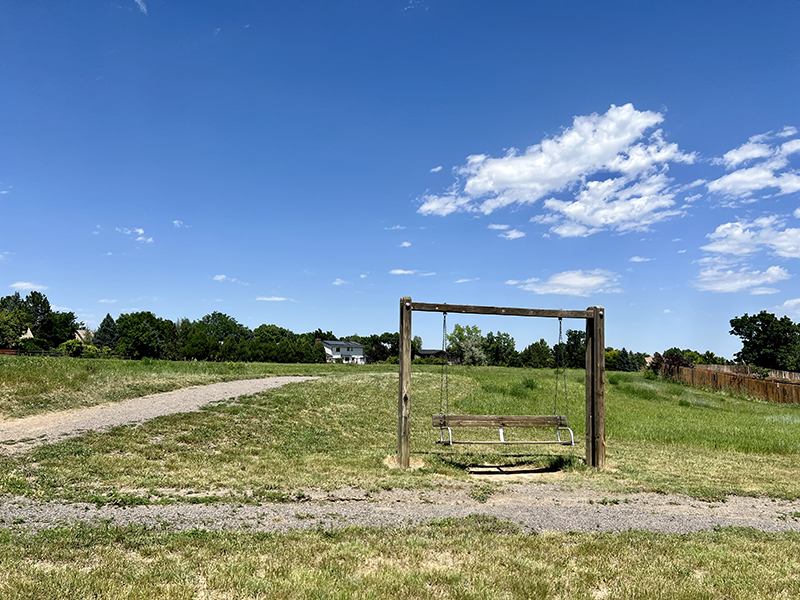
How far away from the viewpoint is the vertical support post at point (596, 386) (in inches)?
408

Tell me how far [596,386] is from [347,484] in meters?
5.62

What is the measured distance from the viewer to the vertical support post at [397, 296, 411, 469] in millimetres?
9680

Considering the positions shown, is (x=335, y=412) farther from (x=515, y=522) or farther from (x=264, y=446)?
(x=515, y=522)

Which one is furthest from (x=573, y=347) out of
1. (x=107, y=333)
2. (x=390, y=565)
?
(x=107, y=333)

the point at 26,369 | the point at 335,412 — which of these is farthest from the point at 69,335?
the point at 335,412

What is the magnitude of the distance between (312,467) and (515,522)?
440cm

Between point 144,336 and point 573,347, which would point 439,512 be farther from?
point 144,336

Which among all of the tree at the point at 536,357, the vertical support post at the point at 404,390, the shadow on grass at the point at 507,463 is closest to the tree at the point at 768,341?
the tree at the point at 536,357

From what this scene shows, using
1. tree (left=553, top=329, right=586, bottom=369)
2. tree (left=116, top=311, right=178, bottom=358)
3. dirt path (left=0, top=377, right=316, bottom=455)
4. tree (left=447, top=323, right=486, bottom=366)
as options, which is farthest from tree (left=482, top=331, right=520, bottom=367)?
dirt path (left=0, top=377, right=316, bottom=455)

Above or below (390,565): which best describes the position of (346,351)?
above

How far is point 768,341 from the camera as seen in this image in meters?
62.5

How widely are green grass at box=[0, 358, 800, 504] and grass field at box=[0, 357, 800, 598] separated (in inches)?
2.3

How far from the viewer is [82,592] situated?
3.85 meters

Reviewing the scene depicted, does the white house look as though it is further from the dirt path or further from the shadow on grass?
the shadow on grass
